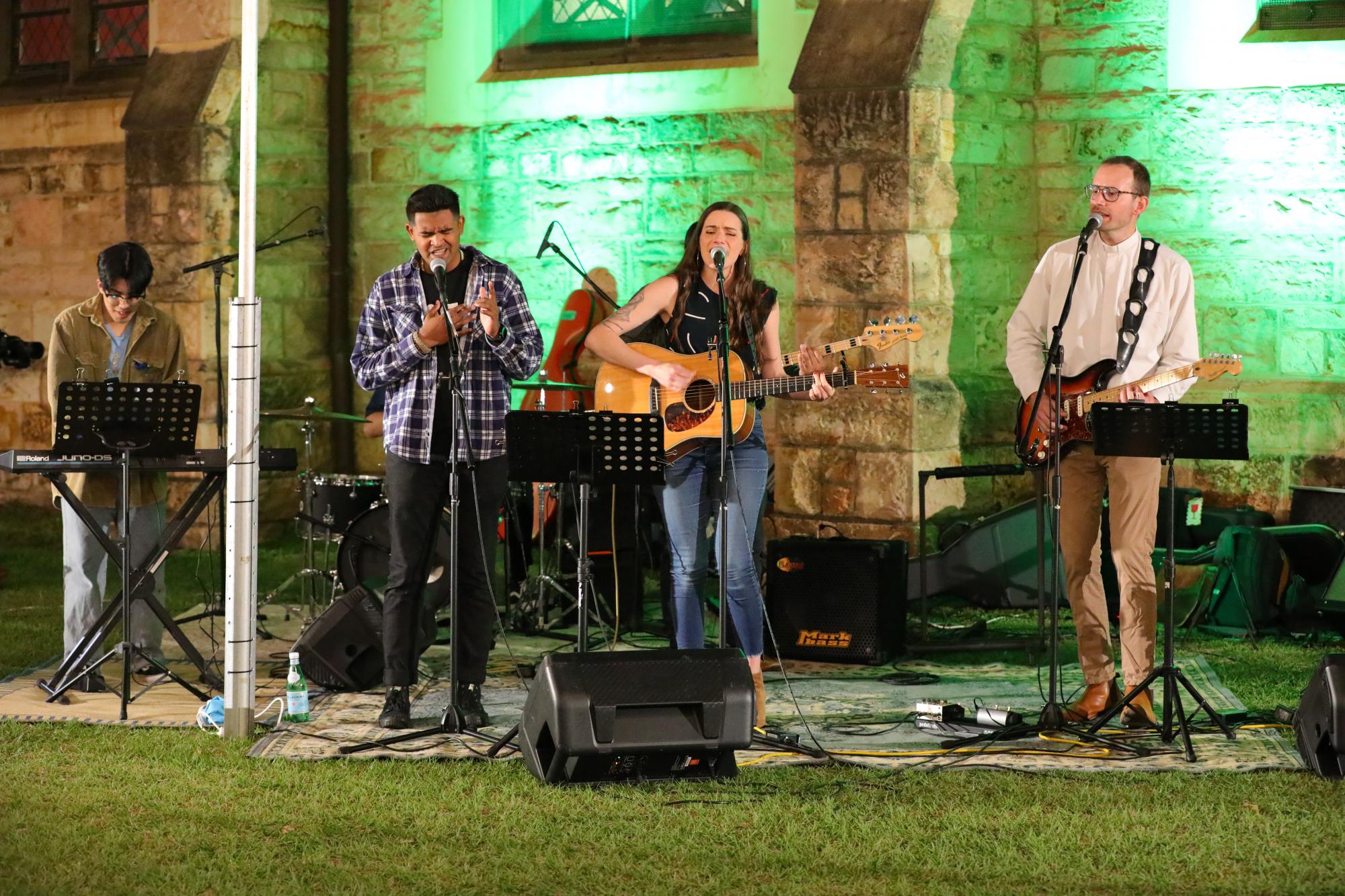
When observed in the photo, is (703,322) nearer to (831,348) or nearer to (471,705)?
(831,348)

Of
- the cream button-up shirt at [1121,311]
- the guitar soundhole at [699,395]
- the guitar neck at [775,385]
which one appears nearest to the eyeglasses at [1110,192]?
the cream button-up shirt at [1121,311]

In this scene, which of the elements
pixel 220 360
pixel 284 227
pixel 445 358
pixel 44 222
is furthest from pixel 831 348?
pixel 44 222

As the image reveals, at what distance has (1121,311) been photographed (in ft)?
21.7

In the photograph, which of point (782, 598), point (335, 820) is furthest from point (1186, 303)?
point (335, 820)

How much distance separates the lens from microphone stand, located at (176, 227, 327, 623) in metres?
7.88

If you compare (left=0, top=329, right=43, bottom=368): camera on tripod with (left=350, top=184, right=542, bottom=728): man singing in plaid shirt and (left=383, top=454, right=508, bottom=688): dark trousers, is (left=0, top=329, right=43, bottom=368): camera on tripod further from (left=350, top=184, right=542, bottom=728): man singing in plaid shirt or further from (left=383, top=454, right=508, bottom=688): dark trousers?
(left=383, top=454, right=508, bottom=688): dark trousers

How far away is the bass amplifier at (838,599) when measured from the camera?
8227 mm

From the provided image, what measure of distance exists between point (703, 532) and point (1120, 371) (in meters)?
1.66

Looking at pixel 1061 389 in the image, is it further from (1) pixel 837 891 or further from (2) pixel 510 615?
(2) pixel 510 615

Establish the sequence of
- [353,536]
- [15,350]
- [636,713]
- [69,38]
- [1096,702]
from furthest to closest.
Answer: [69,38] → [15,350] → [353,536] → [1096,702] → [636,713]

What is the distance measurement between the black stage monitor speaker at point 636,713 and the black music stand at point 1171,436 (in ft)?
4.86

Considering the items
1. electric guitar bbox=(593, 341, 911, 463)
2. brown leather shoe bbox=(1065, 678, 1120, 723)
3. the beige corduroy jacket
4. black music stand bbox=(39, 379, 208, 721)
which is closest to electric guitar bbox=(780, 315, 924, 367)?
electric guitar bbox=(593, 341, 911, 463)

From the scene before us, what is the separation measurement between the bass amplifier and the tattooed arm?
1.90m

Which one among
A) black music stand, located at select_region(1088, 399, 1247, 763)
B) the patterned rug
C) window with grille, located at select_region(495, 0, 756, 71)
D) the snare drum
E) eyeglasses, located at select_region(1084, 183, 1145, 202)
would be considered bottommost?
the patterned rug
